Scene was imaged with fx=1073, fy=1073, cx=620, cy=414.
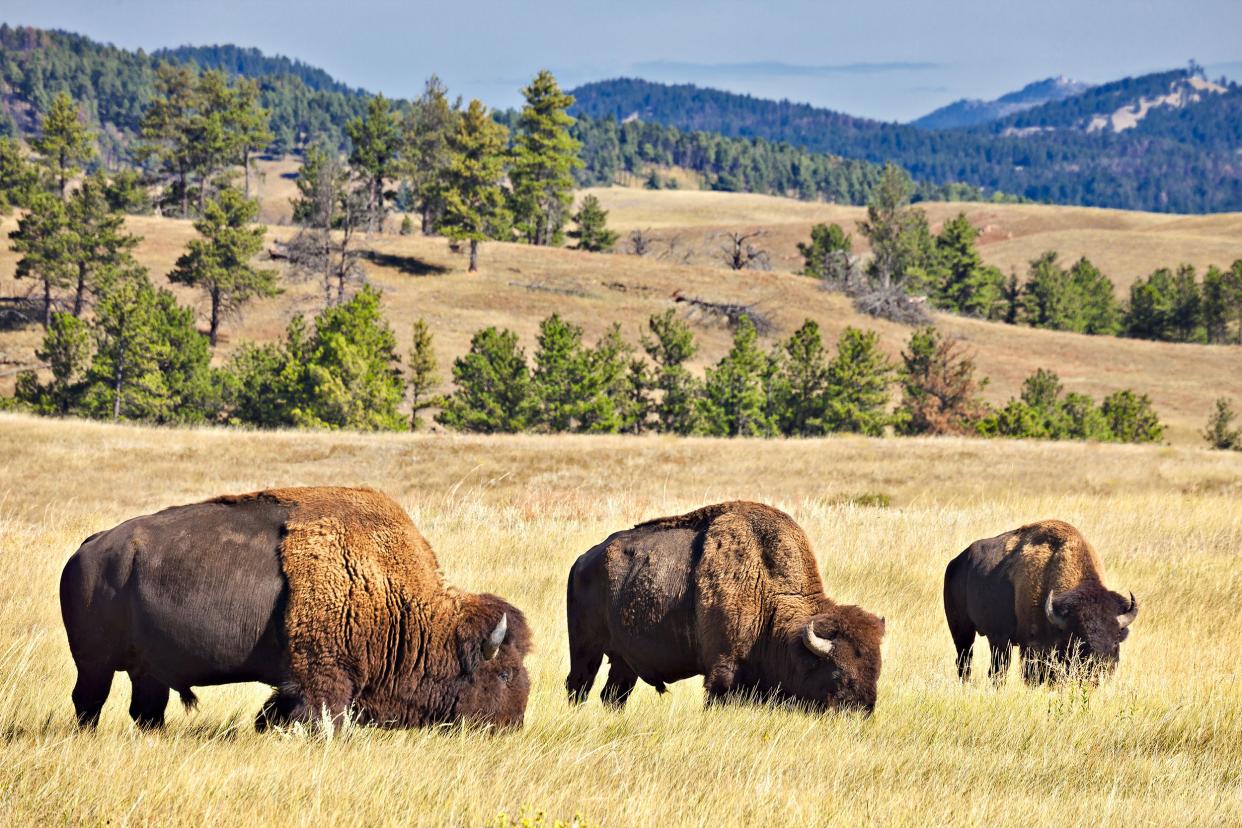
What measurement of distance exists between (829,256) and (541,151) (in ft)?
83.6

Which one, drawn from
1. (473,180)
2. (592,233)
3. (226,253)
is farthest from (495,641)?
(592,233)

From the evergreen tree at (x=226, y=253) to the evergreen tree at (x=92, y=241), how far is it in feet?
10.9

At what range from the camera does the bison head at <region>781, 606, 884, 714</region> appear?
7203 mm

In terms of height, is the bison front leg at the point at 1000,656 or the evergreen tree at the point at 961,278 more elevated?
the evergreen tree at the point at 961,278

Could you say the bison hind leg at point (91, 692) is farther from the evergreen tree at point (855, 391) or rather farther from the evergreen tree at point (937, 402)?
the evergreen tree at point (937, 402)

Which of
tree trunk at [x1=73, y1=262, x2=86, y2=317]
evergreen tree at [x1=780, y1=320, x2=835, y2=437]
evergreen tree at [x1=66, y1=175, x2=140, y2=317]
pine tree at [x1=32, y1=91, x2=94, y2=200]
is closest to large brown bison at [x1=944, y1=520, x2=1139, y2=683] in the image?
evergreen tree at [x1=780, y1=320, x2=835, y2=437]

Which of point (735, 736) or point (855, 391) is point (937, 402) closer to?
point (855, 391)

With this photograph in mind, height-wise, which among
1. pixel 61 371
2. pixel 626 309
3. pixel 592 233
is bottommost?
pixel 61 371

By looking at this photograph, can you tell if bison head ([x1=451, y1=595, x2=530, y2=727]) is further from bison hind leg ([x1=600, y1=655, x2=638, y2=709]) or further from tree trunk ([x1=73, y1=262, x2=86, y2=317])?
tree trunk ([x1=73, y1=262, x2=86, y2=317])

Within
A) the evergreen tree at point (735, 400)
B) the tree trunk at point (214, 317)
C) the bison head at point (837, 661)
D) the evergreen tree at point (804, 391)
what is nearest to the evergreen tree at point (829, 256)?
the evergreen tree at point (804, 391)

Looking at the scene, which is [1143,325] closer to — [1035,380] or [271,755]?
[1035,380]

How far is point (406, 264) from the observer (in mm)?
79312

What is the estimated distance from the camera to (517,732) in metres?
6.46

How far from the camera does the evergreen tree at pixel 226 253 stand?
57938 mm
